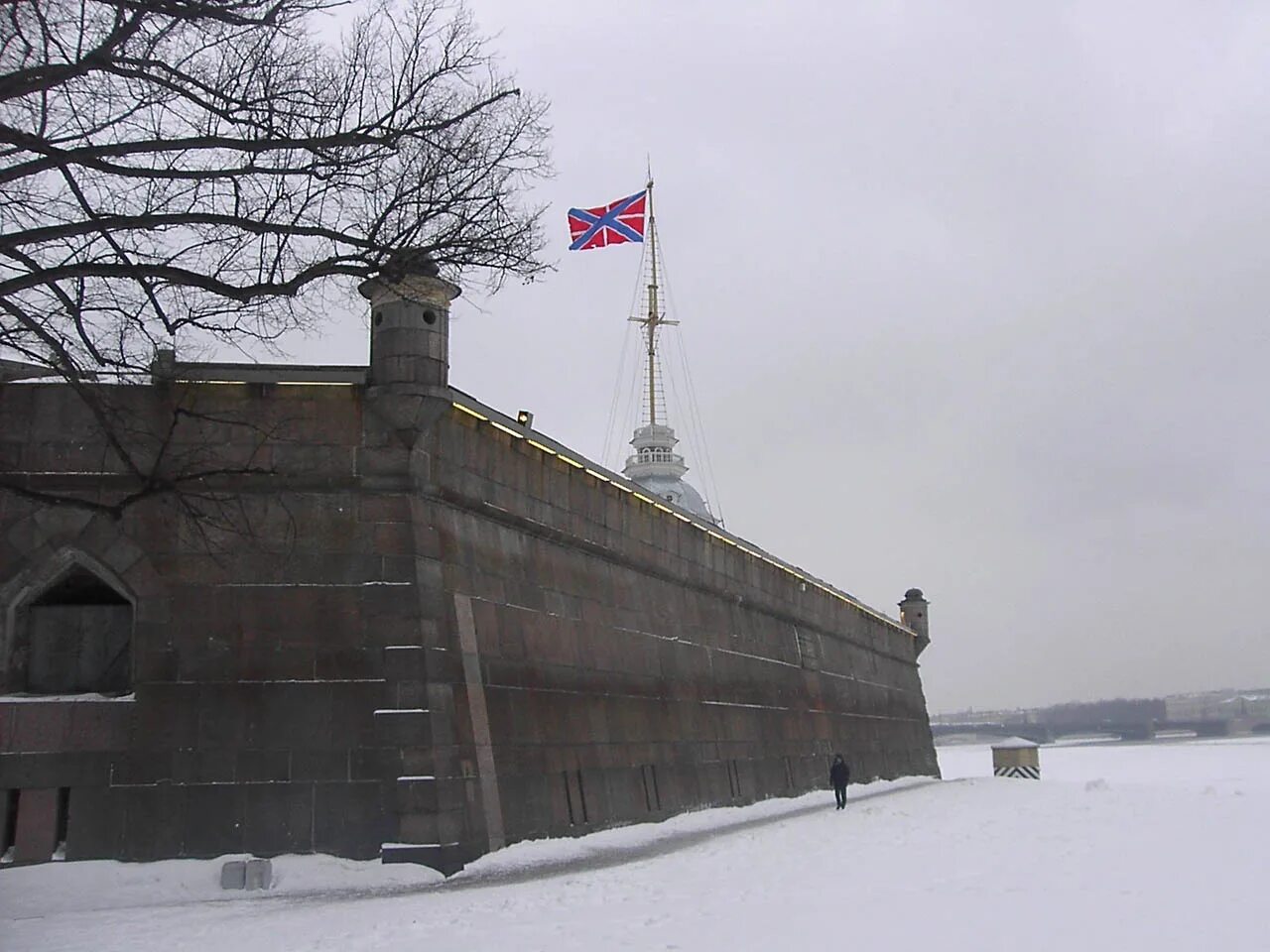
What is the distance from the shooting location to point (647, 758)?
24438 millimetres

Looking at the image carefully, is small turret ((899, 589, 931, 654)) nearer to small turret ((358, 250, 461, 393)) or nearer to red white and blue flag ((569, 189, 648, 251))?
red white and blue flag ((569, 189, 648, 251))

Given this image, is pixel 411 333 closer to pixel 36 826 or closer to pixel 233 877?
pixel 233 877

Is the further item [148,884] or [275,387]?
[275,387]

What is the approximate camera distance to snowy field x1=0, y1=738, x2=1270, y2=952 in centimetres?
1241

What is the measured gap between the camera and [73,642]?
57.5ft

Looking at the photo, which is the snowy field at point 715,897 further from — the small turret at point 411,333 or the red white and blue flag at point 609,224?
the red white and blue flag at point 609,224

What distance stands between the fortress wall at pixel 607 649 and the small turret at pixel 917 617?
2379cm

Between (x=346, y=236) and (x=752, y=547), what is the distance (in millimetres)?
22529

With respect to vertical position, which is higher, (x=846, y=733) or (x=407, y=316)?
(x=407, y=316)

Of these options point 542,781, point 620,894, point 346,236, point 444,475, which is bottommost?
point 620,894

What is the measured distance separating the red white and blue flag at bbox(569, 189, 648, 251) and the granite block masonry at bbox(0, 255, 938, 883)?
1013cm

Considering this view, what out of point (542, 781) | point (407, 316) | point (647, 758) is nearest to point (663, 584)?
point (647, 758)

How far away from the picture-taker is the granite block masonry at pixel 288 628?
655 inches

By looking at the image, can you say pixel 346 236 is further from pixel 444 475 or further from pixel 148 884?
pixel 148 884
